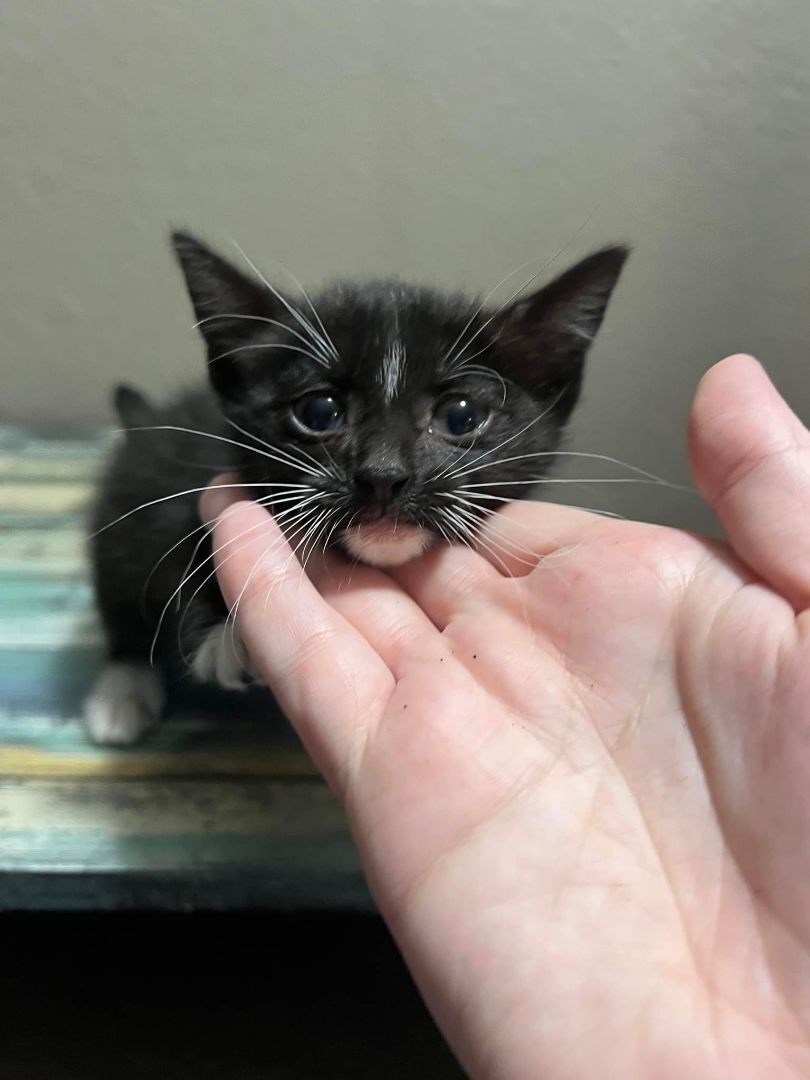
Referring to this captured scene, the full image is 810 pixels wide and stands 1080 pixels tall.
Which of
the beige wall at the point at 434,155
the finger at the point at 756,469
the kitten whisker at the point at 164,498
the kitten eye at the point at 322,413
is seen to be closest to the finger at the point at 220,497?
the kitten whisker at the point at 164,498

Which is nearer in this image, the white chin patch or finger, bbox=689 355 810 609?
finger, bbox=689 355 810 609

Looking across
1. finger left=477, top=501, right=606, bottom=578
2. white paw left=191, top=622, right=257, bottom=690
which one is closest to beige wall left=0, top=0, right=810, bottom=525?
finger left=477, top=501, right=606, bottom=578

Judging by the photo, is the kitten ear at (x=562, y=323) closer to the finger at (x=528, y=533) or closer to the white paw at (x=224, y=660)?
the finger at (x=528, y=533)

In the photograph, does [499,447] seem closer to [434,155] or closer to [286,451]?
[286,451]

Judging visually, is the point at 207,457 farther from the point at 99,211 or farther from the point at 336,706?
the point at 99,211

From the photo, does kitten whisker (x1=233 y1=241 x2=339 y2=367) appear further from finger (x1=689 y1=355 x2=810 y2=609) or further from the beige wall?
the beige wall

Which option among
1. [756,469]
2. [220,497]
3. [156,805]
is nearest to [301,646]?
[220,497]

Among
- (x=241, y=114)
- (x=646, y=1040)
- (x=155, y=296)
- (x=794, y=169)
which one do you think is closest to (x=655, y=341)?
(x=794, y=169)
